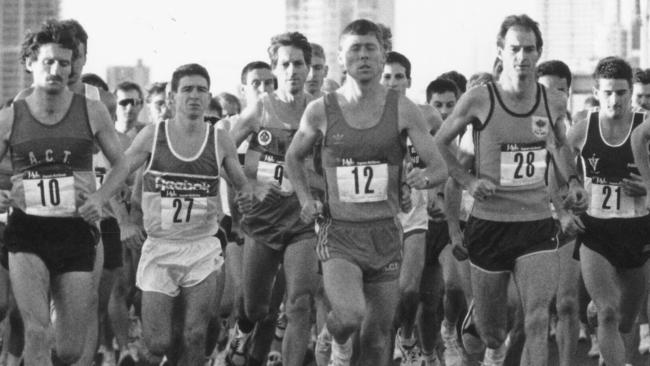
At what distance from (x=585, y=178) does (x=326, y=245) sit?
8.91 ft

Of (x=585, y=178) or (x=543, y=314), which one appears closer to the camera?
(x=543, y=314)

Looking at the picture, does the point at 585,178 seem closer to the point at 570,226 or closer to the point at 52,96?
the point at 570,226

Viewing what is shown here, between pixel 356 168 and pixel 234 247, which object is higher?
pixel 356 168

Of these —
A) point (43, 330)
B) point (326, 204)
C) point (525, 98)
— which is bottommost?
point (43, 330)

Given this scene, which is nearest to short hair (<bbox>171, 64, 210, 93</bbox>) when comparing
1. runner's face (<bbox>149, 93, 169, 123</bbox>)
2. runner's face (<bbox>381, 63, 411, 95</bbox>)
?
runner's face (<bbox>381, 63, 411, 95</bbox>)

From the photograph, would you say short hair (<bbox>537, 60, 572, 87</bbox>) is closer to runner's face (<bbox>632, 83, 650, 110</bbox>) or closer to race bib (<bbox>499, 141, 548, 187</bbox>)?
runner's face (<bbox>632, 83, 650, 110</bbox>)

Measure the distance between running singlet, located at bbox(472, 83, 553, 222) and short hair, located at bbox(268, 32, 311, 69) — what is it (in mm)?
2083

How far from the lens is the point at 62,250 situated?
9.98m

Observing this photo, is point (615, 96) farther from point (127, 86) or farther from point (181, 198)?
point (127, 86)

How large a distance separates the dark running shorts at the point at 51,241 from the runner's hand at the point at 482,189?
244cm

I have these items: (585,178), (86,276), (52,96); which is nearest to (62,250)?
(86,276)

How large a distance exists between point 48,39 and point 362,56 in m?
1.92

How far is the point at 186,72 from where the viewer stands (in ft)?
36.0

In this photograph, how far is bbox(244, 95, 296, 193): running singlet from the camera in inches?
466
